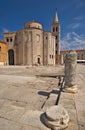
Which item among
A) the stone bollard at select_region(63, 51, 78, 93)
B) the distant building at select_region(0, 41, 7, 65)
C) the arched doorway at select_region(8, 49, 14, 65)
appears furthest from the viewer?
the arched doorway at select_region(8, 49, 14, 65)

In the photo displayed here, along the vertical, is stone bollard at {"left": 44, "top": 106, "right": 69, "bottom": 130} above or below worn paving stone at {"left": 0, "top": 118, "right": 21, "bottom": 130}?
above

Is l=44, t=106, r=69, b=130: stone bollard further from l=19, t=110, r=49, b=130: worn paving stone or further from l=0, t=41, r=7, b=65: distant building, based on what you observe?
l=0, t=41, r=7, b=65: distant building

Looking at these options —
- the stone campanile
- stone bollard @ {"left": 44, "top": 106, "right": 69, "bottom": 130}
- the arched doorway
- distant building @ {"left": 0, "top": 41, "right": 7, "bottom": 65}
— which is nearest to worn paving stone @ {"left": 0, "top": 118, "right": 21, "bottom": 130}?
stone bollard @ {"left": 44, "top": 106, "right": 69, "bottom": 130}

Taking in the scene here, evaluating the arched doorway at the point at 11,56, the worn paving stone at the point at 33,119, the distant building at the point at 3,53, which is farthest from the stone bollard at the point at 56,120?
the arched doorway at the point at 11,56

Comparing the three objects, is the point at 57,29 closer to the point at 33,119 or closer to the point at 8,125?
the point at 33,119

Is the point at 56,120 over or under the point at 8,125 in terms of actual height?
over

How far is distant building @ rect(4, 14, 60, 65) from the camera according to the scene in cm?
3594

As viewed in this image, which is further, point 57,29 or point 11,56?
point 57,29

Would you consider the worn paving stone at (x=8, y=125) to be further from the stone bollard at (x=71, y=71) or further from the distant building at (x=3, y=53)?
the distant building at (x=3, y=53)

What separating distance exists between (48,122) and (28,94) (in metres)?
3.11

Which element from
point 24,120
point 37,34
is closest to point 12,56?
point 37,34

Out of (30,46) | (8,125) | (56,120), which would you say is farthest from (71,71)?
(30,46)

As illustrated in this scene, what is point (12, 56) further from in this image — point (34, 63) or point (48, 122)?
point (48, 122)

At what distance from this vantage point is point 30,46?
118 ft
